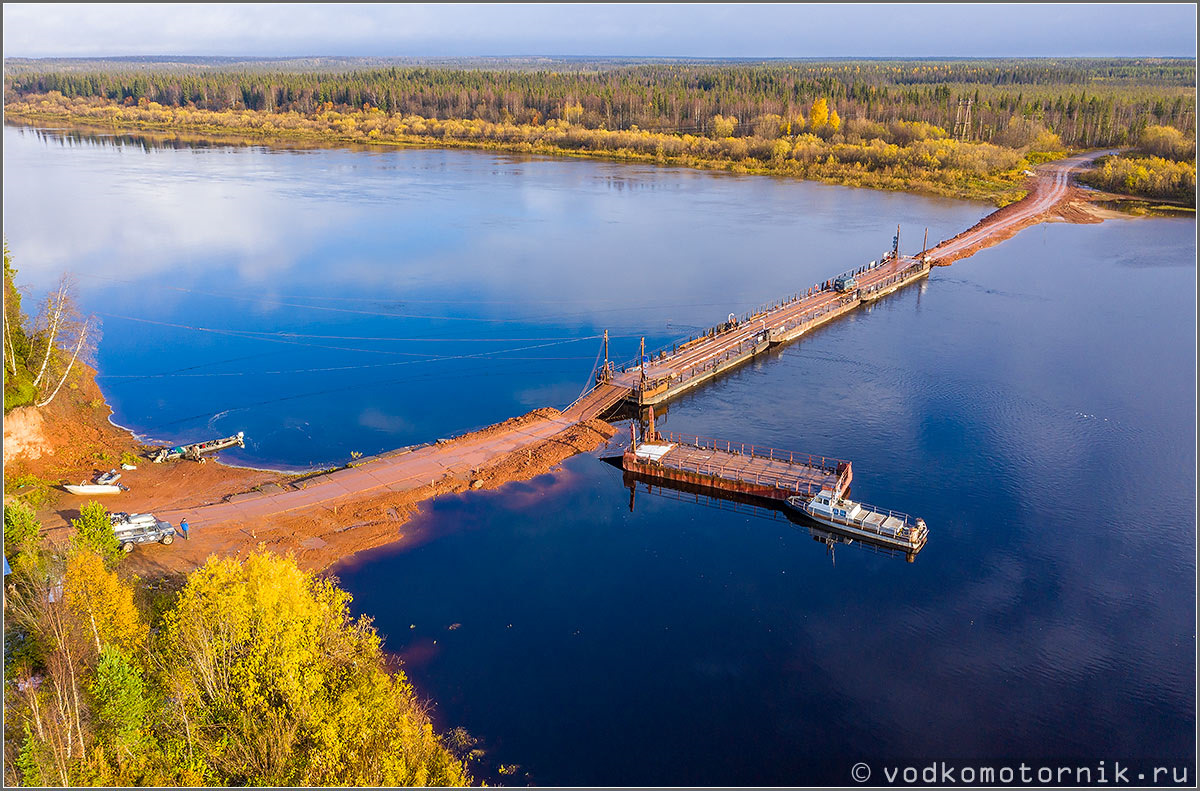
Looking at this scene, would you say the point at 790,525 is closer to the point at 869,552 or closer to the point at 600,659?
the point at 869,552

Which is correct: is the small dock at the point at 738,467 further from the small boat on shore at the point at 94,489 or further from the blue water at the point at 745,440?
the small boat on shore at the point at 94,489

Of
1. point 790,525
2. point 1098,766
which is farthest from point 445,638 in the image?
point 1098,766

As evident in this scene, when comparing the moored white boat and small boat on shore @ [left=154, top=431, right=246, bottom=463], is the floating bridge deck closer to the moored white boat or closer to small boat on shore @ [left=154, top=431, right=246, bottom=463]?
small boat on shore @ [left=154, top=431, right=246, bottom=463]

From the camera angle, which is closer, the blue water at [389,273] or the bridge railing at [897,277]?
the blue water at [389,273]

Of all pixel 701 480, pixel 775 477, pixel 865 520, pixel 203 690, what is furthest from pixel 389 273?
pixel 203 690

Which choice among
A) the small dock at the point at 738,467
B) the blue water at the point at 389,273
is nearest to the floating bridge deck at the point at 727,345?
Answer: the blue water at the point at 389,273

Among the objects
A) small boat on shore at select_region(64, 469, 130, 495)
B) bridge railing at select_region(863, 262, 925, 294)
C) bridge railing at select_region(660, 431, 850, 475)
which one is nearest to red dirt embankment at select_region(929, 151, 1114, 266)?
bridge railing at select_region(863, 262, 925, 294)
